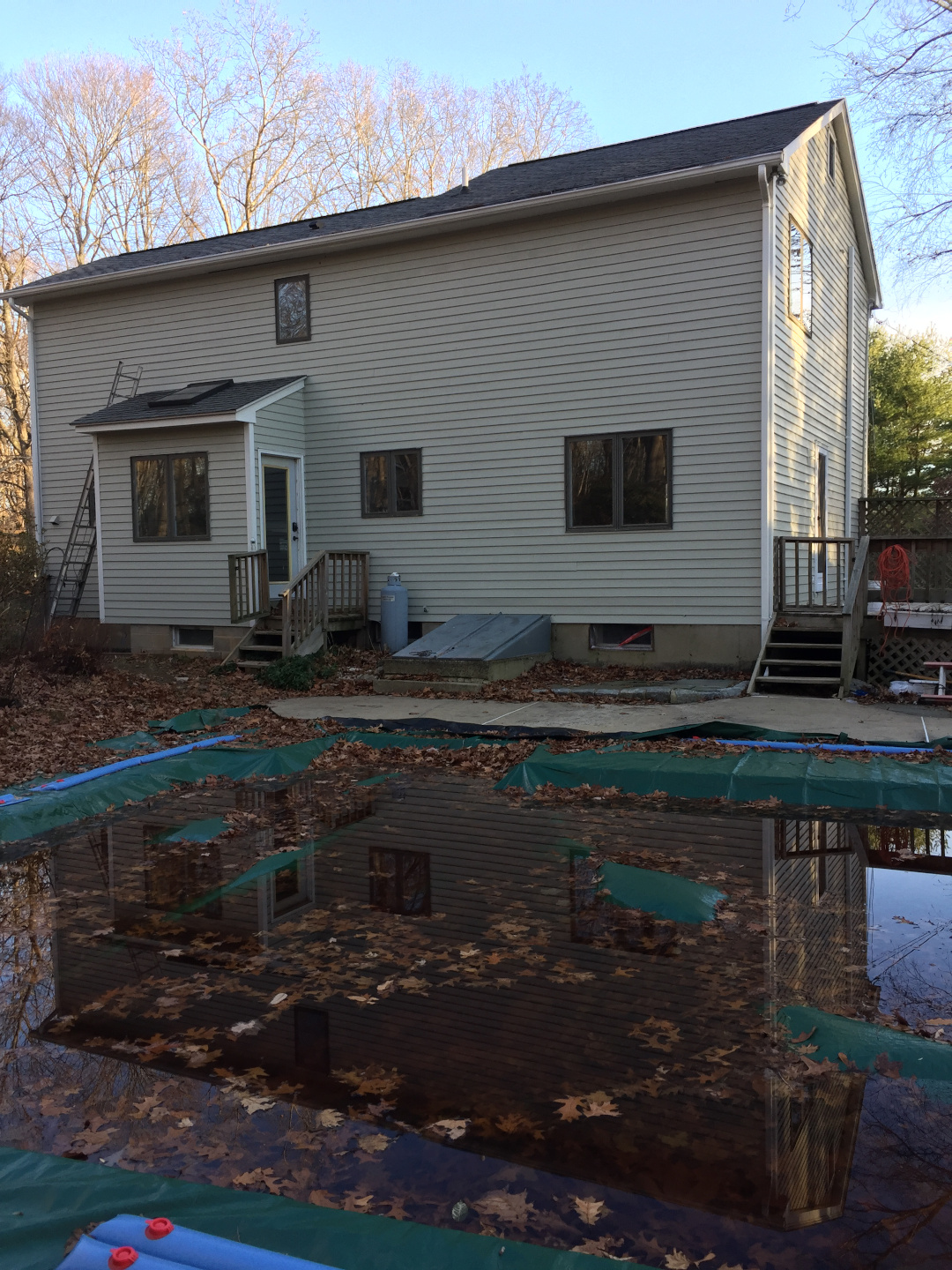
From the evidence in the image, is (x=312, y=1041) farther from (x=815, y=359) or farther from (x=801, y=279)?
(x=815, y=359)

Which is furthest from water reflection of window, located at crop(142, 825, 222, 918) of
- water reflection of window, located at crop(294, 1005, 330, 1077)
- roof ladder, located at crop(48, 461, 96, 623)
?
roof ladder, located at crop(48, 461, 96, 623)

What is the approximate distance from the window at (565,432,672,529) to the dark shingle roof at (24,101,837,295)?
322 centimetres

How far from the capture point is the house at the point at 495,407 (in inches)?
491

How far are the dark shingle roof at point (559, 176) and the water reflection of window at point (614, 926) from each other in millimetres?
9826

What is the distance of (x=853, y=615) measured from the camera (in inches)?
454

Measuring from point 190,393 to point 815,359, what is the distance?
952cm

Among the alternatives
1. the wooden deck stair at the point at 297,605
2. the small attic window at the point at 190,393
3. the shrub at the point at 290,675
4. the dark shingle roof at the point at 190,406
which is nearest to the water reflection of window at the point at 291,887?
the shrub at the point at 290,675

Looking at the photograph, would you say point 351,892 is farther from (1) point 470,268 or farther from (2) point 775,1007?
(1) point 470,268

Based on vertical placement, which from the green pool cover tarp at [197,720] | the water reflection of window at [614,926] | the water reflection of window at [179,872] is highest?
the green pool cover tarp at [197,720]

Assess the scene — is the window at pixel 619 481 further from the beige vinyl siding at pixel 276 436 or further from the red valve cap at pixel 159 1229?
the red valve cap at pixel 159 1229

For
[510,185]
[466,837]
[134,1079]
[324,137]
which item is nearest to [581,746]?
[466,837]

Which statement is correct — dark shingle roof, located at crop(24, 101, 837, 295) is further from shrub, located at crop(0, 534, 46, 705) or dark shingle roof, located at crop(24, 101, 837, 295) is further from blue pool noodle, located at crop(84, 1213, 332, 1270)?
blue pool noodle, located at crop(84, 1213, 332, 1270)

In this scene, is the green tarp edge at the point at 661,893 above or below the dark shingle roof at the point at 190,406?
below

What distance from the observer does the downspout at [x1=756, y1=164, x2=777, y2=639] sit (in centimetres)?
1197
